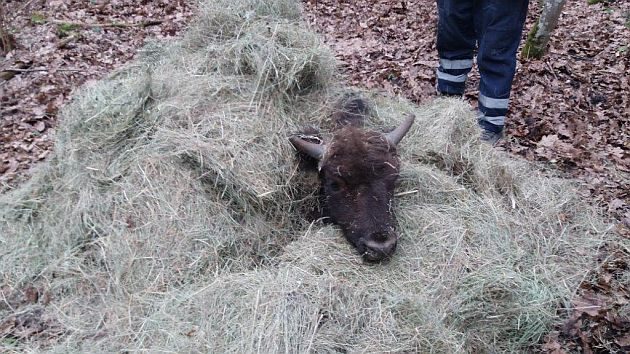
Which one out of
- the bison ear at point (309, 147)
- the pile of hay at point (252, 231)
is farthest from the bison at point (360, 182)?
the pile of hay at point (252, 231)

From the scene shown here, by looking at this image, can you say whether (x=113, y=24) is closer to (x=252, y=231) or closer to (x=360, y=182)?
(x=252, y=231)

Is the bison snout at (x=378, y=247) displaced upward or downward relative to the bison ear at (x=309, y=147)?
downward

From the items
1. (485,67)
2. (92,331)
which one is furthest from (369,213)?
(485,67)

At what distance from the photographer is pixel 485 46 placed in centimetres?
646

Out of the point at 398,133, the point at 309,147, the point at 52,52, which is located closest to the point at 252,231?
the point at 309,147

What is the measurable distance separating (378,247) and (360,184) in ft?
2.07

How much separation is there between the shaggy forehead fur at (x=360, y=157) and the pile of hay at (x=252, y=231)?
1.28 ft

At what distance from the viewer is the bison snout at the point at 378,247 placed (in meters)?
4.41

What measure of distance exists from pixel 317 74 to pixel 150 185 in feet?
7.03

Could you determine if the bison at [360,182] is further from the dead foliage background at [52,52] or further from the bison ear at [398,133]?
the dead foliage background at [52,52]

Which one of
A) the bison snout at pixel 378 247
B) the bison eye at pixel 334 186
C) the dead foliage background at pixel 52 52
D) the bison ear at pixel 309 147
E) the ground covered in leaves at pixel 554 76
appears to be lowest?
the dead foliage background at pixel 52 52

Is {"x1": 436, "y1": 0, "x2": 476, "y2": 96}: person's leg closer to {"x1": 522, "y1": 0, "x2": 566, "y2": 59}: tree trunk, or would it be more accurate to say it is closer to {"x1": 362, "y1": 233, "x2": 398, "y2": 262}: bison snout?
{"x1": 522, "y1": 0, "x2": 566, "y2": 59}: tree trunk

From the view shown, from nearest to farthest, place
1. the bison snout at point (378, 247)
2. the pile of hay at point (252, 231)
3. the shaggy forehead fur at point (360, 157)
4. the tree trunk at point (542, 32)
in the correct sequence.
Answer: the pile of hay at point (252, 231)
the bison snout at point (378, 247)
the shaggy forehead fur at point (360, 157)
the tree trunk at point (542, 32)

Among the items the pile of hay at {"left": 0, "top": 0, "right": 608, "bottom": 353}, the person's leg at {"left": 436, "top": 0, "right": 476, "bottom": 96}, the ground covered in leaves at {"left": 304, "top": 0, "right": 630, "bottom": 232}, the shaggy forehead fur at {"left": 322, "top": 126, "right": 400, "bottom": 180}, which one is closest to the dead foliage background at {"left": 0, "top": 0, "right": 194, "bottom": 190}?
the pile of hay at {"left": 0, "top": 0, "right": 608, "bottom": 353}
